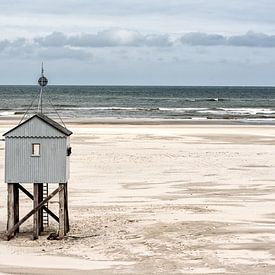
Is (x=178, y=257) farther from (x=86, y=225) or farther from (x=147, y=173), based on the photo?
(x=147, y=173)

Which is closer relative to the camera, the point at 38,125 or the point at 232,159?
the point at 38,125

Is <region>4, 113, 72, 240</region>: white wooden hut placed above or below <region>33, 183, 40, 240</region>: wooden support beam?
above

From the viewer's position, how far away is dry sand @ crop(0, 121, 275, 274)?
16.5 m

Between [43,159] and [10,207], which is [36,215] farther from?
[43,159]

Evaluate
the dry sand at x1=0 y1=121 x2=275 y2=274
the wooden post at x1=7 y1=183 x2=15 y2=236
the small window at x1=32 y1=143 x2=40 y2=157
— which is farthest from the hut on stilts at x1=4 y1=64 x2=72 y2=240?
the dry sand at x1=0 y1=121 x2=275 y2=274

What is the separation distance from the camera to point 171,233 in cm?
1925

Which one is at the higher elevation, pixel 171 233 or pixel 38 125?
pixel 38 125

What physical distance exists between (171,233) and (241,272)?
3783mm

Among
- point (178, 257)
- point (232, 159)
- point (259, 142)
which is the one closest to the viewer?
point (178, 257)

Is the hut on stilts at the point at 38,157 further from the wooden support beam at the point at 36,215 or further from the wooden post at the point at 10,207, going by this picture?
the wooden post at the point at 10,207

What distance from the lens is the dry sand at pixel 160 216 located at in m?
16.5

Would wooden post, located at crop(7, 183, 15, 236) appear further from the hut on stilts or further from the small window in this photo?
the small window

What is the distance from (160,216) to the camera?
2148 cm

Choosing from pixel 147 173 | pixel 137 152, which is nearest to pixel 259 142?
pixel 137 152
